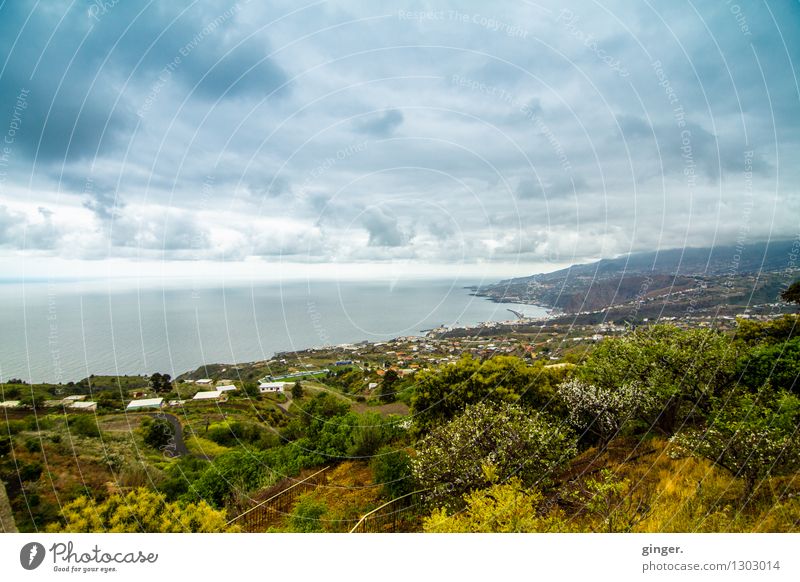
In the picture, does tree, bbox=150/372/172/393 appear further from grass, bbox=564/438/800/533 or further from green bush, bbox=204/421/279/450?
grass, bbox=564/438/800/533

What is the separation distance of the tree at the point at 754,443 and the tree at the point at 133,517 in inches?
325

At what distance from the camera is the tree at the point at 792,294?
10783mm

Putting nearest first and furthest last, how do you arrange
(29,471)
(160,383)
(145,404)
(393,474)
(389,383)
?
1. (29,471)
2. (393,474)
3. (160,383)
4. (145,404)
5. (389,383)

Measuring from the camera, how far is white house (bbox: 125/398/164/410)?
13.5 meters

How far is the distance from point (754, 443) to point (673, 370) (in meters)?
3.25

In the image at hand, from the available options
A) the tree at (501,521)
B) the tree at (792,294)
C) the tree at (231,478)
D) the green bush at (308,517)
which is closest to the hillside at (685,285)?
the tree at (792,294)

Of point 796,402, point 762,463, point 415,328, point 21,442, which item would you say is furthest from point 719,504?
point 21,442

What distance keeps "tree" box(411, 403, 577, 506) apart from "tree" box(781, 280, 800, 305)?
10390 mm

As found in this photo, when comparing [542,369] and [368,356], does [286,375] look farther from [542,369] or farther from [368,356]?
[542,369]

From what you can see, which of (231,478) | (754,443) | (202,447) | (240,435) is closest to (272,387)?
(240,435)

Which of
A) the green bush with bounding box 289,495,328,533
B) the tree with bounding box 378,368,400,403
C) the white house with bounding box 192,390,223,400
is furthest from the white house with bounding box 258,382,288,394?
the green bush with bounding box 289,495,328,533

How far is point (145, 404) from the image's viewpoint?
13742 mm

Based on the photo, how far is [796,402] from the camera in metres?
5.59

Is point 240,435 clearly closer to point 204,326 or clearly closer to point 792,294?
point 204,326
